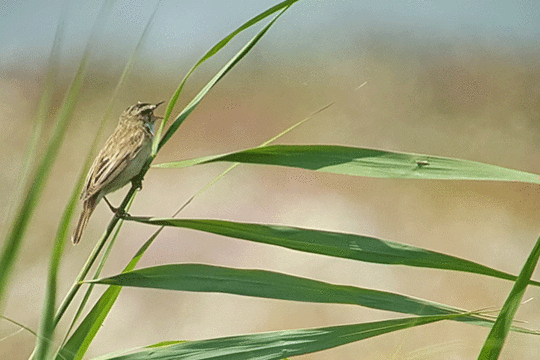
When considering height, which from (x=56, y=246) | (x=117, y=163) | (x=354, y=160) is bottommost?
(x=56, y=246)

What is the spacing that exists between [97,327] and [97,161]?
0.37 meters

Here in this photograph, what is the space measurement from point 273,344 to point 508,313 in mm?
172

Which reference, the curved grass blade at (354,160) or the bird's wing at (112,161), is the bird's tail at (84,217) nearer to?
the bird's wing at (112,161)

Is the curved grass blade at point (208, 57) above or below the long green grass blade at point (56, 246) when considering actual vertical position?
above

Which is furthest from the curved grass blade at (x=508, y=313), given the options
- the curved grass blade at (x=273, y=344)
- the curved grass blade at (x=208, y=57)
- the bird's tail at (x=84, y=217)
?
the bird's tail at (x=84, y=217)

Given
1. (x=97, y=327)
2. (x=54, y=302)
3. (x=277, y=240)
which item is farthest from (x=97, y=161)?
(x=54, y=302)

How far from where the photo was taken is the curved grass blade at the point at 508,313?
0.42m

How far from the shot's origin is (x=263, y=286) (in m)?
0.46

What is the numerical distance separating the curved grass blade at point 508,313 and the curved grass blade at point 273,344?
0.11 feet

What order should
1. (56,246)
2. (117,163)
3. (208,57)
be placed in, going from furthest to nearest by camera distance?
1. (117,163)
2. (208,57)
3. (56,246)

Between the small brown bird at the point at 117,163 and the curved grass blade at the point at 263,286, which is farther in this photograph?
the small brown bird at the point at 117,163

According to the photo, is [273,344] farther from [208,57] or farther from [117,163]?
[117,163]

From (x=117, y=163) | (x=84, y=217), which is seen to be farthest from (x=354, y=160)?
(x=84, y=217)

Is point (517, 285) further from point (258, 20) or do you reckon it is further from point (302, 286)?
point (258, 20)
